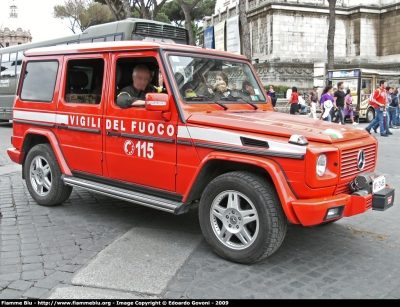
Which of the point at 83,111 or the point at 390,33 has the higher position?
the point at 390,33

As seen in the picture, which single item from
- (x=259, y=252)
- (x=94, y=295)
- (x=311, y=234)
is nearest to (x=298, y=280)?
(x=259, y=252)

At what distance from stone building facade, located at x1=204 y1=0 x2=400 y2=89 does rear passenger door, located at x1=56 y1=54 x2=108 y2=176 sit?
90.5 feet

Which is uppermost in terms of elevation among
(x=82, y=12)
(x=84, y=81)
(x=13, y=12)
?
(x=13, y=12)

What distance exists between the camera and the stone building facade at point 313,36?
3225cm

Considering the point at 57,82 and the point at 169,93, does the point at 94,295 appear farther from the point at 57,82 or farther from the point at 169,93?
the point at 57,82

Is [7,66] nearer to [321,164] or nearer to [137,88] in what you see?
[137,88]

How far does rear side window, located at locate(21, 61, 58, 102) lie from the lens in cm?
576

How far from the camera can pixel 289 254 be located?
13.8ft

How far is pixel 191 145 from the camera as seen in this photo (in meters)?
4.18

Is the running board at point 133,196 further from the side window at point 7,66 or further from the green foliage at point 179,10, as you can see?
the green foliage at point 179,10

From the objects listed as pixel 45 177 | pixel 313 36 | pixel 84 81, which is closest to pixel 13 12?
pixel 313 36

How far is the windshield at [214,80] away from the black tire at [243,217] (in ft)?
3.50

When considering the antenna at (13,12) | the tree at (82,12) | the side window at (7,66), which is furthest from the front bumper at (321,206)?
the antenna at (13,12)

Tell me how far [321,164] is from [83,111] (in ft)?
9.87
